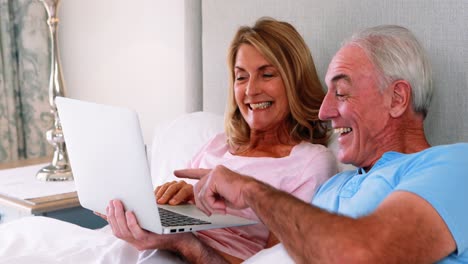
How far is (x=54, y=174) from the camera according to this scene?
242 cm

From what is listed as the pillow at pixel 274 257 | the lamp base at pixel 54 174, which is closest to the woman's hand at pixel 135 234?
the pillow at pixel 274 257

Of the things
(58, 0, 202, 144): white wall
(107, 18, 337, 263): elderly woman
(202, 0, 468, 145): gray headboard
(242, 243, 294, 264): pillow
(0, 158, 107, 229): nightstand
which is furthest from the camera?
(58, 0, 202, 144): white wall

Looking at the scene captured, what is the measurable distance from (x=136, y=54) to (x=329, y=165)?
1389 mm

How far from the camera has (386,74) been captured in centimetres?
131

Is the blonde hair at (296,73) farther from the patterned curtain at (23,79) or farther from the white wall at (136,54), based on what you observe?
the patterned curtain at (23,79)

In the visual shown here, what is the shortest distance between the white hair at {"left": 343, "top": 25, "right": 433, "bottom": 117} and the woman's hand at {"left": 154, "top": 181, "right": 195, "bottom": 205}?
0.53m

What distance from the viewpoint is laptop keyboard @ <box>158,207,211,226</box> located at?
1.37 m

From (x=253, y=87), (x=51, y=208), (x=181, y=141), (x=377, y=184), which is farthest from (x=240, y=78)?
(x=51, y=208)

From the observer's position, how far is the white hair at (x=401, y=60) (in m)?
1.32

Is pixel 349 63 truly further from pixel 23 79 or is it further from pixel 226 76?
pixel 23 79

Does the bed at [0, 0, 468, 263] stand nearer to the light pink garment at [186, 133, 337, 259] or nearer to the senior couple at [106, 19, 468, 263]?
the senior couple at [106, 19, 468, 263]

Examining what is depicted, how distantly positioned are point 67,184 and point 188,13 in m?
0.71

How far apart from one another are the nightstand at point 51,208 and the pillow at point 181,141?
12.2 inches

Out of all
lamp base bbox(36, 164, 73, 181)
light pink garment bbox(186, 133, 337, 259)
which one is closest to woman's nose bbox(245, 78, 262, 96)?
light pink garment bbox(186, 133, 337, 259)
